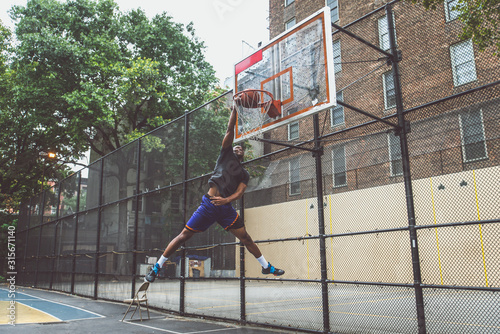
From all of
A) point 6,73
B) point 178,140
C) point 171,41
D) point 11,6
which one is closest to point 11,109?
point 6,73

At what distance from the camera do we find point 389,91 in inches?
253

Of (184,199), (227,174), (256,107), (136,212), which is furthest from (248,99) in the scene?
(136,212)

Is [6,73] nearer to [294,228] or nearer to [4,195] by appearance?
[4,195]

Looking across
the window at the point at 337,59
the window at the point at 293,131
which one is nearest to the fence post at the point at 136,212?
the window at the point at 293,131

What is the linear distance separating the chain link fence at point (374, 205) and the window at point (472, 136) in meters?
0.01

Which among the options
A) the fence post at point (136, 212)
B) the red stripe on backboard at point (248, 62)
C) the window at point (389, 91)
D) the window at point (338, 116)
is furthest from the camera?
the fence post at point (136, 212)

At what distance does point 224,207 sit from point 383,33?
3.69 meters

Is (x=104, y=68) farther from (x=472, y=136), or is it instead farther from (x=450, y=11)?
(x=472, y=136)

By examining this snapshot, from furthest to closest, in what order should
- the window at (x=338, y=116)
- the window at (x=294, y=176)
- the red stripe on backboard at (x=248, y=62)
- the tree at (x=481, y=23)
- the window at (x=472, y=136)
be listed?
the window at (x=294, y=176), the window at (x=338, y=116), the red stripe on backboard at (x=248, y=62), the window at (x=472, y=136), the tree at (x=481, y=23)

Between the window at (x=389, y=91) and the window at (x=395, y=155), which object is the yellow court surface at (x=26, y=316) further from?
the window at (x=389, y=91)

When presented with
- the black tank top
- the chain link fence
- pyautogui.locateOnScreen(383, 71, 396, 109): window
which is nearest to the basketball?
the chain link fence

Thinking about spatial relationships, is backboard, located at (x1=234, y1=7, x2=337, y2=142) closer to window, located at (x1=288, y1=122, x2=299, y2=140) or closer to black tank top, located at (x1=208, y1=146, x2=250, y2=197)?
black tank top, located at (x1=208, y1=146, x2=250, y2=197)

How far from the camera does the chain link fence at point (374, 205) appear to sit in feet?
17.7

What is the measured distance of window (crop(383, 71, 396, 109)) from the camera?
20.9 ft
